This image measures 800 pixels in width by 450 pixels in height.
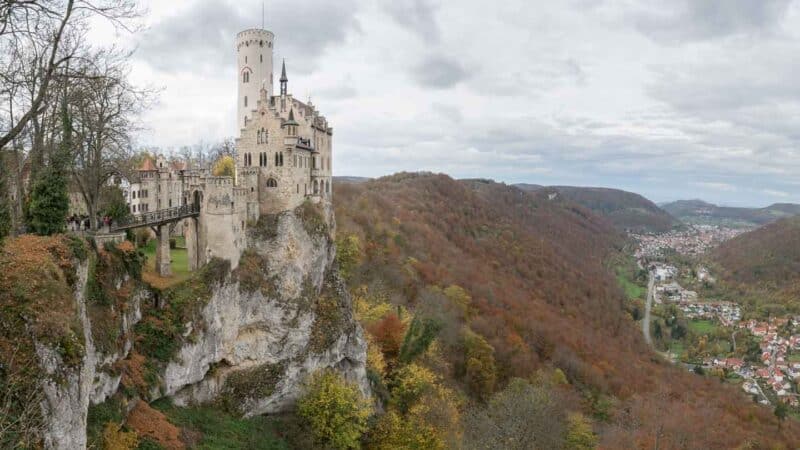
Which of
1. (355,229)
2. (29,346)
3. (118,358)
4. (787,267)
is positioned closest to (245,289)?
(118,358)

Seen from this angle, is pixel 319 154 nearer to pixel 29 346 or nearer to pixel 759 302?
pixel 29 346

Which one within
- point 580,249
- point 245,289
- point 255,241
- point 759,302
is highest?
point 255,241

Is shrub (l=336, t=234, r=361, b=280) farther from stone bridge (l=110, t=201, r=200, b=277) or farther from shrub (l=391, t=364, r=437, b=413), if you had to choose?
stone bridge (l=110, t=201, r=200, b=277)

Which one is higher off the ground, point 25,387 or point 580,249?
point 25,387

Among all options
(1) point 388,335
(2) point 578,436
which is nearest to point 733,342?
(2) point 578,436

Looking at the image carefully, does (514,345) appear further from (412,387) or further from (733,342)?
(733,342)

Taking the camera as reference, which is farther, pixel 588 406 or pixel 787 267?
pixel 787 267
